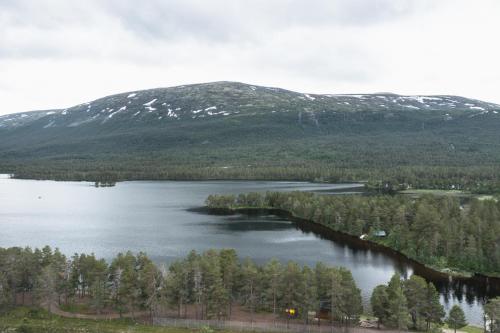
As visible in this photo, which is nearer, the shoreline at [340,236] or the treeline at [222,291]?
the treeline at [222,291]

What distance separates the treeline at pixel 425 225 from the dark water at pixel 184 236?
197 inches

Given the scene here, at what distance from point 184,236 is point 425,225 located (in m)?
51.4

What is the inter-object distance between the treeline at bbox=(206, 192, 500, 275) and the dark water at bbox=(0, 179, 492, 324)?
16.4 ft

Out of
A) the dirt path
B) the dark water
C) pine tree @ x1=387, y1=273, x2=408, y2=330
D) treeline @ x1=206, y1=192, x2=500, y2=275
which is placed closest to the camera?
pine tree @ x1=387, y1=273, x2=408, y2=330

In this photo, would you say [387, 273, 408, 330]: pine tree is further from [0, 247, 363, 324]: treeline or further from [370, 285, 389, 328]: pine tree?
[0, 247, 363, 324]: treeline

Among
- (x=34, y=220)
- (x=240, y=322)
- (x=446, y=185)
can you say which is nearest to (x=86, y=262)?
(x=240, y=322)

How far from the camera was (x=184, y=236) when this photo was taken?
101188 mm

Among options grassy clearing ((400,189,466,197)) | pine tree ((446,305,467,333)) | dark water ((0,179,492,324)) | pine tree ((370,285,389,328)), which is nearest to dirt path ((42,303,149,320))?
dark water ((0,179,492,324))

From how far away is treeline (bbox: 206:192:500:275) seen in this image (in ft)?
256

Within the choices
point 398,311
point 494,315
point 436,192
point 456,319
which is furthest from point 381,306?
point 436,192

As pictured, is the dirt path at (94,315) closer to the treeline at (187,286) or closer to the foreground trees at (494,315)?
the treeline at (187,286)

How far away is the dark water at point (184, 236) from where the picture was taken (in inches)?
2975

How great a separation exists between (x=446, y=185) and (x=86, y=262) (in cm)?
17000

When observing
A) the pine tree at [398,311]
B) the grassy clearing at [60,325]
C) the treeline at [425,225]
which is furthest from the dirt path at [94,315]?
the treeline at [425,225]
